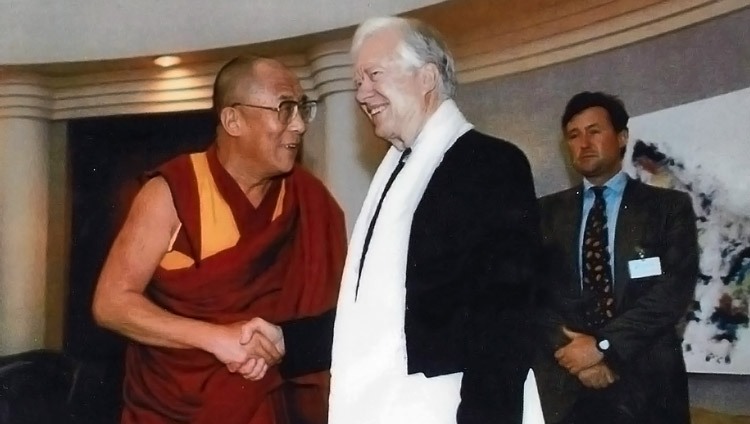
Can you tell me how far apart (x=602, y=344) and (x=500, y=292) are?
0.46 m

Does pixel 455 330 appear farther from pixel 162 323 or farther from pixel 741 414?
pixel 162 323

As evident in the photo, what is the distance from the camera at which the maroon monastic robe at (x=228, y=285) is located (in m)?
2.45

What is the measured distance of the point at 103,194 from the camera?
276 cm

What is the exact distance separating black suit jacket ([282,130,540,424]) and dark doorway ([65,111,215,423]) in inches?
33.7

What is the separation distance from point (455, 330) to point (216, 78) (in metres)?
1.13

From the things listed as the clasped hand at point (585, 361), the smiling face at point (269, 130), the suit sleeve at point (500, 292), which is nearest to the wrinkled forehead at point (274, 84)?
the smiling face at point (269, 130)

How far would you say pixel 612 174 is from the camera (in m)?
2.37

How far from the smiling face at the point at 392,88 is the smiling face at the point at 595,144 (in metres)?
0.45

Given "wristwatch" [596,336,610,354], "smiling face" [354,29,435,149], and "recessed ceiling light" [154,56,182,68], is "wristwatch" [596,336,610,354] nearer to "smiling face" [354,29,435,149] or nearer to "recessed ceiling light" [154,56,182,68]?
"smiling face" [354,29,435,149]

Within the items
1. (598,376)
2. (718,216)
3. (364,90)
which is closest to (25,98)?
(364,90)

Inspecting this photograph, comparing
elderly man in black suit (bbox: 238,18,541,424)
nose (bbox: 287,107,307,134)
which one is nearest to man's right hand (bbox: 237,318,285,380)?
elderly man in black suit (bbox: 238,18,541,424)

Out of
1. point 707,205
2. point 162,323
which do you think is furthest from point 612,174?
point 162,323

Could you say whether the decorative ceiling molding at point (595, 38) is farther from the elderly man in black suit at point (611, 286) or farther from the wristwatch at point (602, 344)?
the wristwatch at point (602, 344)

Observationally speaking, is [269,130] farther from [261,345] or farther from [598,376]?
[598,376]
